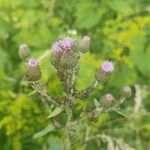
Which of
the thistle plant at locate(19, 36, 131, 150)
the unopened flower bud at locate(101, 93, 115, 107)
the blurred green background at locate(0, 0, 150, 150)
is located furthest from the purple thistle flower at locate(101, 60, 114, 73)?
the blurred green background at locate(0, 0, 150, 150)

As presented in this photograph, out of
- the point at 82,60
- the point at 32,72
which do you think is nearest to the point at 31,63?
the point at 32,72

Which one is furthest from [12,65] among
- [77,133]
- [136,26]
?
[77,133]

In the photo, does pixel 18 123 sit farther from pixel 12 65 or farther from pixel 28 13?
pixel 28 13

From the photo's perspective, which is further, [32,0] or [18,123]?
[32,0]

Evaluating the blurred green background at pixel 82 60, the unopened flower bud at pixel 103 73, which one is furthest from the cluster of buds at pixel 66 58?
the blurred green background at pixel 82 60

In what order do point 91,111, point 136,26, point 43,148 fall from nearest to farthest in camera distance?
point 91,111 < point 43,148 < point 136,26

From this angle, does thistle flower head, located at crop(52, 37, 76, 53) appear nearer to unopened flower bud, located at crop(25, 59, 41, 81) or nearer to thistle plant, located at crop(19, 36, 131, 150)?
thistle plant, located at crop(19, 36, 131, 150)

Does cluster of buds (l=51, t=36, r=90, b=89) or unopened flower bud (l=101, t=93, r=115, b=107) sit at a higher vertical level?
cluster of buds (l=51, t=36, r=90, b=89)

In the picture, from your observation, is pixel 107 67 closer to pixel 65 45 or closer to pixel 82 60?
pixel 65 45
